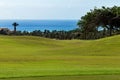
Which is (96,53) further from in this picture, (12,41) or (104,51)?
(12,41)

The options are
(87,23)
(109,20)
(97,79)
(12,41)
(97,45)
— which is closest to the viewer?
(97,79)

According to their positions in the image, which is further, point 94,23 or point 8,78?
point 94,23

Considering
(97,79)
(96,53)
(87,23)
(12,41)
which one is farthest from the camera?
(87,23)

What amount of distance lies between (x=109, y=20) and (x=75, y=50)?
44.6 metres

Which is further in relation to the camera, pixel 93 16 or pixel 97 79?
pixel 93 16

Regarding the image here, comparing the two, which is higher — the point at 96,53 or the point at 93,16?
the point at 93,16

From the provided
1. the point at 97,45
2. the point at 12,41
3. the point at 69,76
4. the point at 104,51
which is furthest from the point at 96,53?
the point at 69,76

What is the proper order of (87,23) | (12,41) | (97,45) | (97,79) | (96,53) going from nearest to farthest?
(97,79) < (96,53) < (97,45) < (12,41) < (87,23)

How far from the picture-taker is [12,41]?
42938 mm

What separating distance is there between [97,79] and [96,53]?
66.1ft

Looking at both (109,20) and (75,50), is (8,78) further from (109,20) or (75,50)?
(109,20)

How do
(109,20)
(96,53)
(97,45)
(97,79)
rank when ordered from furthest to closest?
1. (109,20)
2. (97,45)
3. (96,53)
4. (97,79)

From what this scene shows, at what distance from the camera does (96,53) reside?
3191 centimetres

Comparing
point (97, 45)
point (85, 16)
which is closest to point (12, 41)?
point (97, 45)
